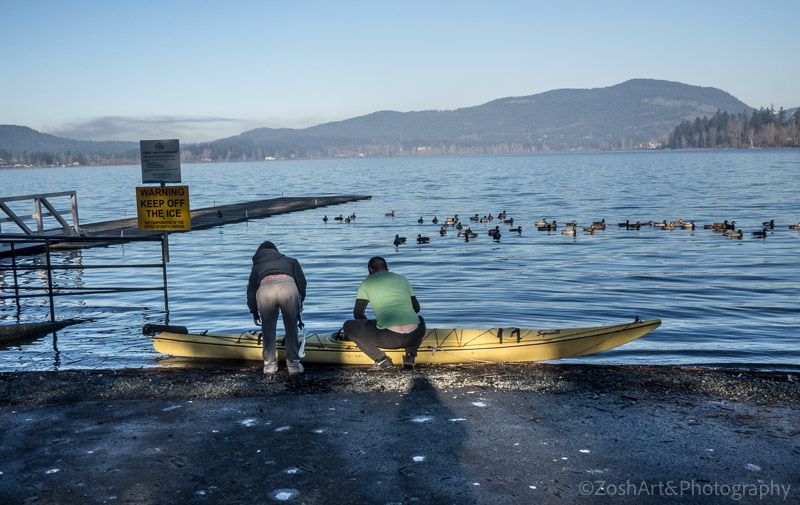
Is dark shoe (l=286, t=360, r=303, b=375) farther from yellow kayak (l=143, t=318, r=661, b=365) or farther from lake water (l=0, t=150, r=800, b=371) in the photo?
lake water (l=0, t=150, r=800, b=371)

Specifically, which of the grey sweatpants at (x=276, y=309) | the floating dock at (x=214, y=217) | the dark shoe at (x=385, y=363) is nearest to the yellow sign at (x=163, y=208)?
the grey sweatpants at (x=276, y=309)

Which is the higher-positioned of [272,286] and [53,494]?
[272,286]

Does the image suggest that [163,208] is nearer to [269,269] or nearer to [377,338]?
[269,269]

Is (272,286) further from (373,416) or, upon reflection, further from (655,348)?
(655,348)

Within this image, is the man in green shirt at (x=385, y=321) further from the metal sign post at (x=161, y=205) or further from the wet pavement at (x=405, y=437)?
the metal sign post at (x=161, y=205)

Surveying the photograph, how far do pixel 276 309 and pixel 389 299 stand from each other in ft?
5.05

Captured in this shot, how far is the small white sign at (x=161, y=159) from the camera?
14750 millimetres

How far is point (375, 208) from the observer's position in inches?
2422

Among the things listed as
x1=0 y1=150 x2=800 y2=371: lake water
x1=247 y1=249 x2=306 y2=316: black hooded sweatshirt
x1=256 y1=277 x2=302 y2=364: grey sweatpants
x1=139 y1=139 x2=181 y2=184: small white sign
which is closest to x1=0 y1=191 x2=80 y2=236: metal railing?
x1=0 y1=150 x2=800 y2=371: lake water

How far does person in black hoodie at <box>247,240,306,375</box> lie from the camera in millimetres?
10008

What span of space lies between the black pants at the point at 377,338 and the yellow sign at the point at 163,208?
20.8 feet

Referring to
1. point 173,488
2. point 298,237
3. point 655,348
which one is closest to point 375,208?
point 298,237

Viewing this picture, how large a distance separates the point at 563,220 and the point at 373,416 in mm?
43316

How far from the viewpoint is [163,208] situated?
15375 millimetres
